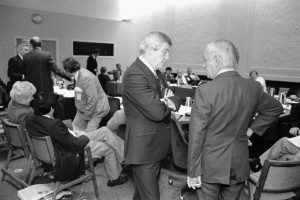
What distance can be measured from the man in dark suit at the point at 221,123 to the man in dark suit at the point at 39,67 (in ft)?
11.2

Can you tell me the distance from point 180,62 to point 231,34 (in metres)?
2.25

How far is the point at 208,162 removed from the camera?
1642 mm

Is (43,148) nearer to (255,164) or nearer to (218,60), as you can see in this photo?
(218,60)

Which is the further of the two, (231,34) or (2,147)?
(231,34)

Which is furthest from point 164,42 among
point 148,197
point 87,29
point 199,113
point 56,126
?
point 87,29

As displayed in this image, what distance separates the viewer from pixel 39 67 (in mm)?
4574

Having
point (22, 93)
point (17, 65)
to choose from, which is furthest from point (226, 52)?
point (17, 65)

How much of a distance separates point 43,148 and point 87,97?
1.13m

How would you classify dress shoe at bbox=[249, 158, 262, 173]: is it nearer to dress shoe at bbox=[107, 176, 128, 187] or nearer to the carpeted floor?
the carpeted floor

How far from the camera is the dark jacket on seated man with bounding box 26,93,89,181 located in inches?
93.3

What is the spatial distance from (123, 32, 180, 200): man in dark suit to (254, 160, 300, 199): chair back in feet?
2.44

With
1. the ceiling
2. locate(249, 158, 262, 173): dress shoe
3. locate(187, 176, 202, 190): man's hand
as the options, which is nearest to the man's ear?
locate(187, 176, 202, 190): man's hand

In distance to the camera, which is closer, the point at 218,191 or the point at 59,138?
the point at 218,191

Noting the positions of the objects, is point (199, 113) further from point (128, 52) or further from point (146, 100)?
point (128, 52)
